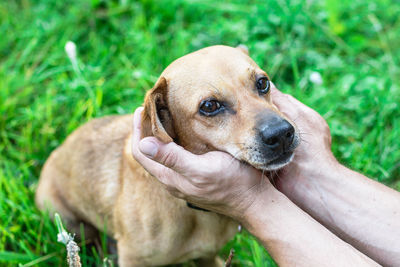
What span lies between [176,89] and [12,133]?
2.37 metres

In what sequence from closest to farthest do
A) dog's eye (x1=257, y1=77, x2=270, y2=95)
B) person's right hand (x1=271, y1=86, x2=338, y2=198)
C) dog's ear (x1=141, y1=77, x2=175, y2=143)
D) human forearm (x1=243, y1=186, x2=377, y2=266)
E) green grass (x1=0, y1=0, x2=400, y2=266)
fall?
human forearm (x1=243, y1=186, x2=377, y2=266) → dog's ear (x1=141, y1=77, x2=175, y2=143) → dog's eye (x1=257, y1=77, x2=270, y2=95) → person's right hand (x1=271, y1=86, x2=338, y2=198) → green grass (x1=0, y1=0, x2=400, y2=266)

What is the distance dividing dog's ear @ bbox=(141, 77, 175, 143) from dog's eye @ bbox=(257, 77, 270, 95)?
1.84 feet

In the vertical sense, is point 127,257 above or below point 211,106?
below

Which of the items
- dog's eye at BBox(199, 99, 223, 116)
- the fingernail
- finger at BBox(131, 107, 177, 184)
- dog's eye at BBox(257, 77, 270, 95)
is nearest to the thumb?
the fingernail

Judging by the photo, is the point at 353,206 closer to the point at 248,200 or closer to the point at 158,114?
the point at 248,200

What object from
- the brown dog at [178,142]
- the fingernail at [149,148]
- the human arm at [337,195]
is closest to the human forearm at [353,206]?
the human arm at [337,195]

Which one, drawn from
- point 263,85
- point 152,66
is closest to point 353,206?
point 263,85

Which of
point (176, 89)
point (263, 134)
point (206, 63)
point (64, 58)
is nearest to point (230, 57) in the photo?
point (206, 63)

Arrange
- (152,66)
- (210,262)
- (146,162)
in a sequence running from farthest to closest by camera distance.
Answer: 1. (152,66)
2. (210,262)
3. (146,162)

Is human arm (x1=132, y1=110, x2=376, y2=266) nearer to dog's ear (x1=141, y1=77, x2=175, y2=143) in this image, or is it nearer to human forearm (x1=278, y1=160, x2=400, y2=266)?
dog's ear (x1=141, y1=77, x2=175, y2=143)

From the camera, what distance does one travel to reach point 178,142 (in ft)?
8.23

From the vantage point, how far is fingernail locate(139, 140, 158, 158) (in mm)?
2125

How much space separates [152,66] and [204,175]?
105 inches

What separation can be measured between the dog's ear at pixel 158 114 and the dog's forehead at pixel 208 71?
0.07 metres
